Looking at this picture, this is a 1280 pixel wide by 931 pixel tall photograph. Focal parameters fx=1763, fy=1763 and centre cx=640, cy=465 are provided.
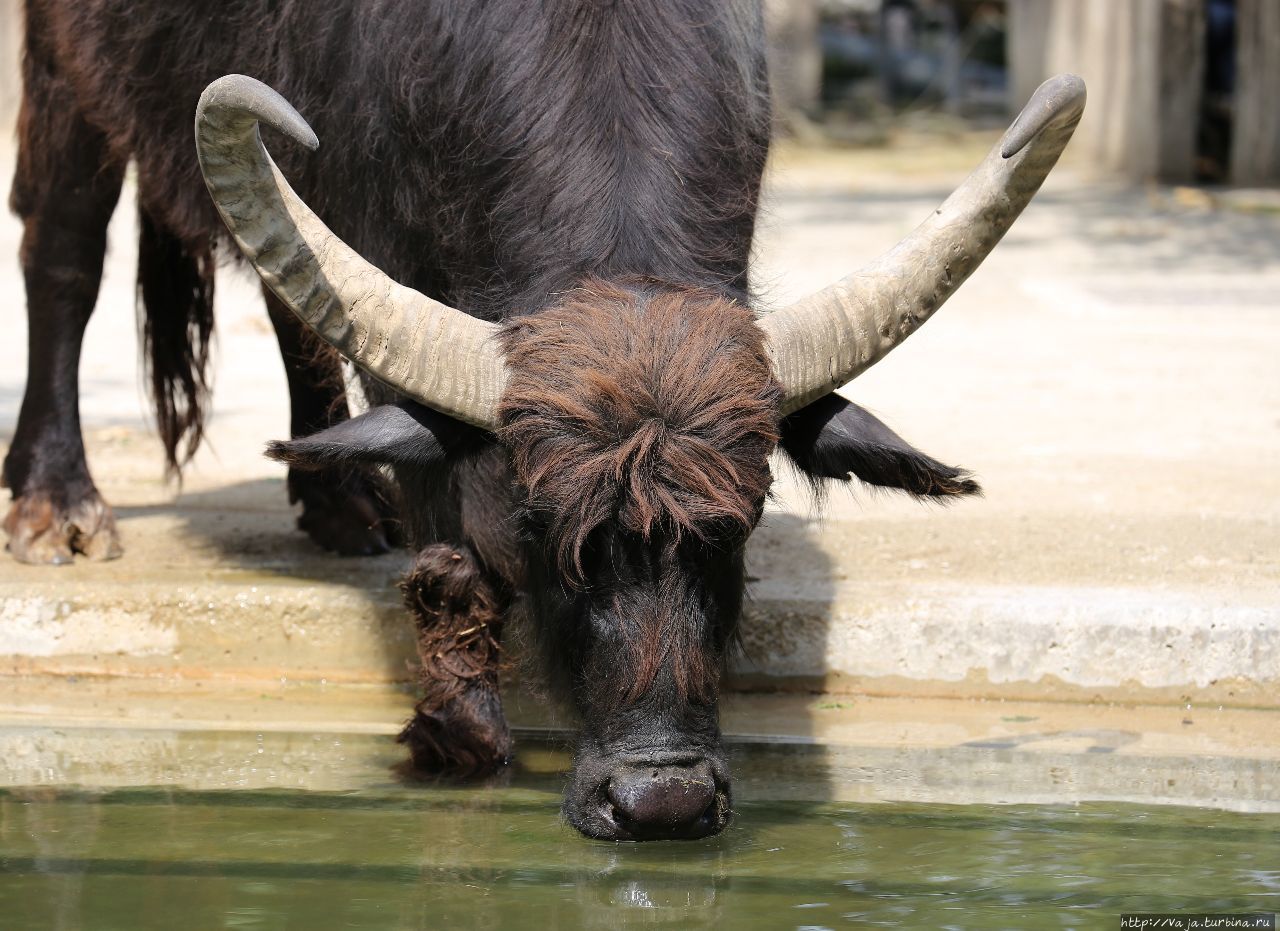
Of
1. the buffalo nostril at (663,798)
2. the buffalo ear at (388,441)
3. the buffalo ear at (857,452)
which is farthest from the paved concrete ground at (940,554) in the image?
the buffalo nostril at (663,798)

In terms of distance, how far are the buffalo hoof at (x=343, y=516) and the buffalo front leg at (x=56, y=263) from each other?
681 millimetres

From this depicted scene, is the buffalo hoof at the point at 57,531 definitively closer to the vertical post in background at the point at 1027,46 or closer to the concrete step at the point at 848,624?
the concrete step at the point at 848,624

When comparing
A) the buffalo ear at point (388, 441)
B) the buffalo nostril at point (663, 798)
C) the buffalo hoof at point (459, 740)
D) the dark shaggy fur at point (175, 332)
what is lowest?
the buffalo hoof at point (459, 740)

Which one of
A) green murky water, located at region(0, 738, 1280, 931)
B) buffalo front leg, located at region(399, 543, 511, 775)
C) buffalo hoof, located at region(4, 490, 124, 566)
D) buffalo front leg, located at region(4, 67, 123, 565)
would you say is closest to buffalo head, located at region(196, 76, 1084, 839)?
green murky water, located at region(0, 738, 1280, 931)

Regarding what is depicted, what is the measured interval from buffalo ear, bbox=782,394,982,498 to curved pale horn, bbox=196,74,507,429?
2.46 feet

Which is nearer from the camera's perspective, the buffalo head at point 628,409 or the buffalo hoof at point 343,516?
the buffalo head at point 628,409

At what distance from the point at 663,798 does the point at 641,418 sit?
2.61ft

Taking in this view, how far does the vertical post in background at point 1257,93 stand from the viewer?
55.1ft

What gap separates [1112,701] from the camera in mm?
5121

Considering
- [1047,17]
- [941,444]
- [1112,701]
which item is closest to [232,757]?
[1112,701]

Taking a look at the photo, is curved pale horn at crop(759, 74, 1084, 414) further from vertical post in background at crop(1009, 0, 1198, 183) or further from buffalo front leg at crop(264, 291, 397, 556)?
vertical post in background at crop(1009, 0, 1198, 183)

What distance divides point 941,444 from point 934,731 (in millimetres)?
2597

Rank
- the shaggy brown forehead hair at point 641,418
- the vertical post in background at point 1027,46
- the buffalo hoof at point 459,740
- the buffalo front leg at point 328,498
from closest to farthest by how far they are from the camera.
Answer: the shaggy brown forehead hair at point 641,418, the buffalo hoof at point 459,740, the buffalo front leg at point 328,498, the vertical post in background at point 1027,46

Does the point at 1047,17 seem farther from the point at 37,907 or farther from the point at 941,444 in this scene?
the point at 37,907
